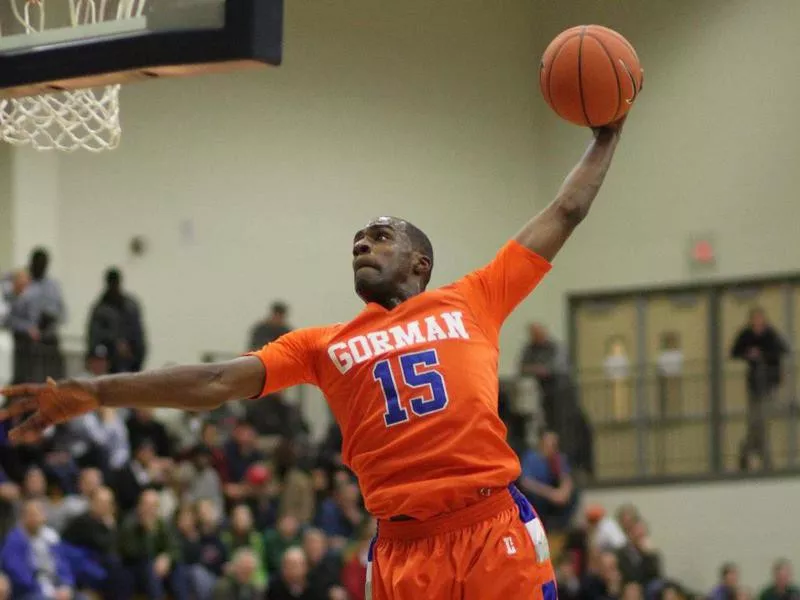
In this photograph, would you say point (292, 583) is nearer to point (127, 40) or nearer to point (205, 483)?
point (205, 483)

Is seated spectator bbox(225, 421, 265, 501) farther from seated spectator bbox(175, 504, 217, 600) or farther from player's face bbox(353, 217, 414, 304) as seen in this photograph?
player's face bbox(353, 217, 414, 304)

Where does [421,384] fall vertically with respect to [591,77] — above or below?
below

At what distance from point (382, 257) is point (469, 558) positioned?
1.11 m

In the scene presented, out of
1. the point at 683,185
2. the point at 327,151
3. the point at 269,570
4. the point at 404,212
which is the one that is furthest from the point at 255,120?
the point at 269,570

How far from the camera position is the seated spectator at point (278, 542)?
14.5 metres

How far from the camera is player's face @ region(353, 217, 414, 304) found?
608 centimetres

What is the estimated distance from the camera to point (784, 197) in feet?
69.0

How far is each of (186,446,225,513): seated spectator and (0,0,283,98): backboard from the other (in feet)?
31.0

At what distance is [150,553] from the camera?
42.7ft

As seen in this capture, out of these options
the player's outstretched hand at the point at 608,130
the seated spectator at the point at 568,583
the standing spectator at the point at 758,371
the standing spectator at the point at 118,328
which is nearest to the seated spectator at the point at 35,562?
the standing spectator at the point at 118,328

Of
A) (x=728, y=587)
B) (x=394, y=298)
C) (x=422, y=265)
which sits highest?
(x=422, y=265)

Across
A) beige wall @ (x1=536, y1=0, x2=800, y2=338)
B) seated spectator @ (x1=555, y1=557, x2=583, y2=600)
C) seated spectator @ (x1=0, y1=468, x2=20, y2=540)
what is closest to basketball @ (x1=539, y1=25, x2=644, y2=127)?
seated spectator @ (x1=0, y1=468, x2=20, y2=540)

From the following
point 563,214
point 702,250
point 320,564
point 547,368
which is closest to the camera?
point 563,214

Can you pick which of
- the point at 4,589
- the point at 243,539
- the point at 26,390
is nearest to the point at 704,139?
the point at 243,539
